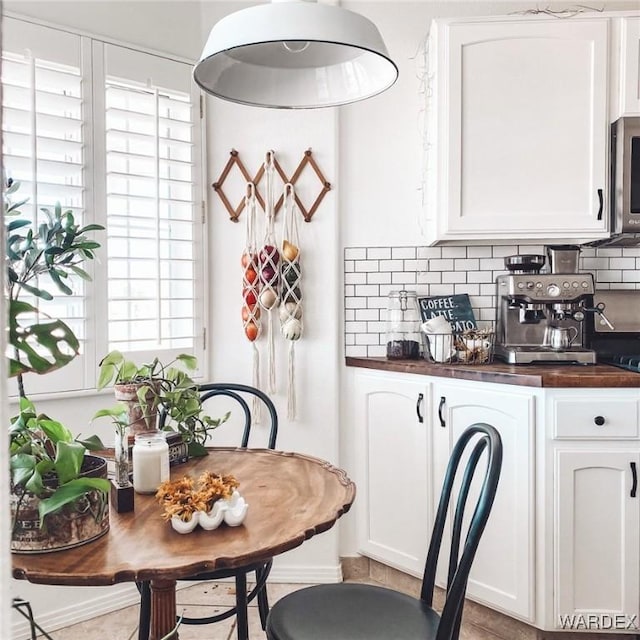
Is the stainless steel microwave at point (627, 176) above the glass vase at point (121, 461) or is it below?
above

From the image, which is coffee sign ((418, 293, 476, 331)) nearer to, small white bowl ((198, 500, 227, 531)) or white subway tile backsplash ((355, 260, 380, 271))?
white subway tile backsplash ((355, 260, 380, 271))

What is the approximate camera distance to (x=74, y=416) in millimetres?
2443

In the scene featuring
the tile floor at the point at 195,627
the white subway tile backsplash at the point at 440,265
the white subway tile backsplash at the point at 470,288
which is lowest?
the tile floor at the point at 195,627

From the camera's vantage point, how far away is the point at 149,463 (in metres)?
1.47

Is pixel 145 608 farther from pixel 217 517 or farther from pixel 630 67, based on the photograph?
pixel 630 67

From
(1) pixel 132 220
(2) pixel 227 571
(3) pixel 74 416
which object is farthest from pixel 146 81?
(2) pixel 227 571

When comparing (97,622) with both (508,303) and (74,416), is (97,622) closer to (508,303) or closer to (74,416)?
(74,416)

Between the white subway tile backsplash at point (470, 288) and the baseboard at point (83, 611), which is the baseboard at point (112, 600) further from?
the white subway tile backsplash at point (470, 288)

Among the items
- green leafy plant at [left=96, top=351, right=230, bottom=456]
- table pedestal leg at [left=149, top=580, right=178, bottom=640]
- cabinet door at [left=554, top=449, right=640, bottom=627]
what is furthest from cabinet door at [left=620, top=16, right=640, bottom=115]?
table pedestal leg at [left=149, top=580, right=178, bottom=640]

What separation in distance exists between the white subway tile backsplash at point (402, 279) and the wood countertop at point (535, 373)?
10.7 inches

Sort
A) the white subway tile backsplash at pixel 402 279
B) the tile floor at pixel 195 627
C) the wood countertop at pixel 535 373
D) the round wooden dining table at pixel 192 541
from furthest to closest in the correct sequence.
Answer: the white subway tile backsplash at pixel 402 279 < the tile floor at pixel 195 627 < the wood countertop at pixel 535 373 < the round wooden dining table at pixel 192 541

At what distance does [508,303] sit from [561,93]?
0.83 m

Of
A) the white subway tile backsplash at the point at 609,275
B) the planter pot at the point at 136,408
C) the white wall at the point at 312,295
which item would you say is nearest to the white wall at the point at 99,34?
the white wall at the point at 312,295

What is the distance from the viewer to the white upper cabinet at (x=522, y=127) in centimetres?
237
